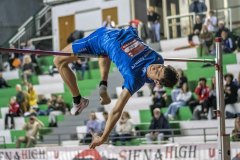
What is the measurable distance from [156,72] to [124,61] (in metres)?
0.58

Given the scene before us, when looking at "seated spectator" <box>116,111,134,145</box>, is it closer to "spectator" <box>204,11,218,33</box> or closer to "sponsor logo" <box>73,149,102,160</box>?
"sponsor logo" <box>73,149,102,160</box>

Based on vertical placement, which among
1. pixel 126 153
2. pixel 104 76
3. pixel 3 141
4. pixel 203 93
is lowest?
pixel 3 141

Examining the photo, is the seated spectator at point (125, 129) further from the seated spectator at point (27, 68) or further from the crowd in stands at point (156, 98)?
the seated spectator at point (27, 68)

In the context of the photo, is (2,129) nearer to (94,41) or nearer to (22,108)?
(22,108)

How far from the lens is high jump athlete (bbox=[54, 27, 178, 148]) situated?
7356 mm

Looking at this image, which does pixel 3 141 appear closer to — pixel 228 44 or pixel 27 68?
pixel 27 68

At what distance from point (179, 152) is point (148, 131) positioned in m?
1.91

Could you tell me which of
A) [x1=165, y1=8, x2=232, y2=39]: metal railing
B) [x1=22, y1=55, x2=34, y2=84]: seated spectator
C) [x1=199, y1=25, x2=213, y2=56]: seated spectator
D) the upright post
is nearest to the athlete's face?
the upright post

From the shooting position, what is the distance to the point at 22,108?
65.6 ft

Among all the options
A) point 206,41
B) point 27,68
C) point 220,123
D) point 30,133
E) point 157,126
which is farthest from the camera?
point 27,68

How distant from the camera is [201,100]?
15.6m

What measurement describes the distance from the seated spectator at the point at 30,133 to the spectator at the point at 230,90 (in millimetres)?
5258

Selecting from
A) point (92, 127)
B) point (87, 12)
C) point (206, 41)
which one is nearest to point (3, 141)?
point (92, 127)

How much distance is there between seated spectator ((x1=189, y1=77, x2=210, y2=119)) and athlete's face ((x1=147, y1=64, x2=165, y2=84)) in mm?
8170
